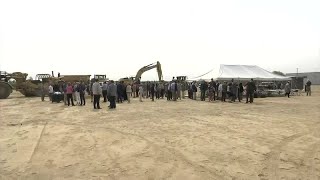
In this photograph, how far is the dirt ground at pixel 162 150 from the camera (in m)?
6.52

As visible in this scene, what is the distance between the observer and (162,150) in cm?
802

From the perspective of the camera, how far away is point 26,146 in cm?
879

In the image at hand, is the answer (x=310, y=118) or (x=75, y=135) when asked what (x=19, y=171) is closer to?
(x=75, y=135)

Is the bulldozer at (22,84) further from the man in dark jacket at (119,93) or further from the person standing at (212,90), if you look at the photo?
the person standing at (212,90)

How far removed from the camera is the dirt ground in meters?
6.52

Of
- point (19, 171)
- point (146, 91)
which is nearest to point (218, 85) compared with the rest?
point (146, 91)

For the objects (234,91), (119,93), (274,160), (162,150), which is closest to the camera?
(274,160)

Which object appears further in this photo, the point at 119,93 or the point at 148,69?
the point at 148,69

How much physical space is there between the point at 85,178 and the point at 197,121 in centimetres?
691

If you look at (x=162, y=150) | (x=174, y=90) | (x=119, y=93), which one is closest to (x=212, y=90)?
(x=174, y=90)

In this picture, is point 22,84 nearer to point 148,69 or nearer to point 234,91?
point 148,69

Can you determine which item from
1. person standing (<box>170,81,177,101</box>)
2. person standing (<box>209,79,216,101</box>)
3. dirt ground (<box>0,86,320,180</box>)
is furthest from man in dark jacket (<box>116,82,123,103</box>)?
dirt ground (<box>0,86,320,180</box>)

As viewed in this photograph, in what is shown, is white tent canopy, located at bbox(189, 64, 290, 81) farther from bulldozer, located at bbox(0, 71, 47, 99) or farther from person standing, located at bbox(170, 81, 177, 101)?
bulldozer, located at bbox(0, 71, 47, 99)

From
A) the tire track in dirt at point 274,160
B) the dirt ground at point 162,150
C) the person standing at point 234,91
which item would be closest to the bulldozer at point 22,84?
the person standing at point 234,91
